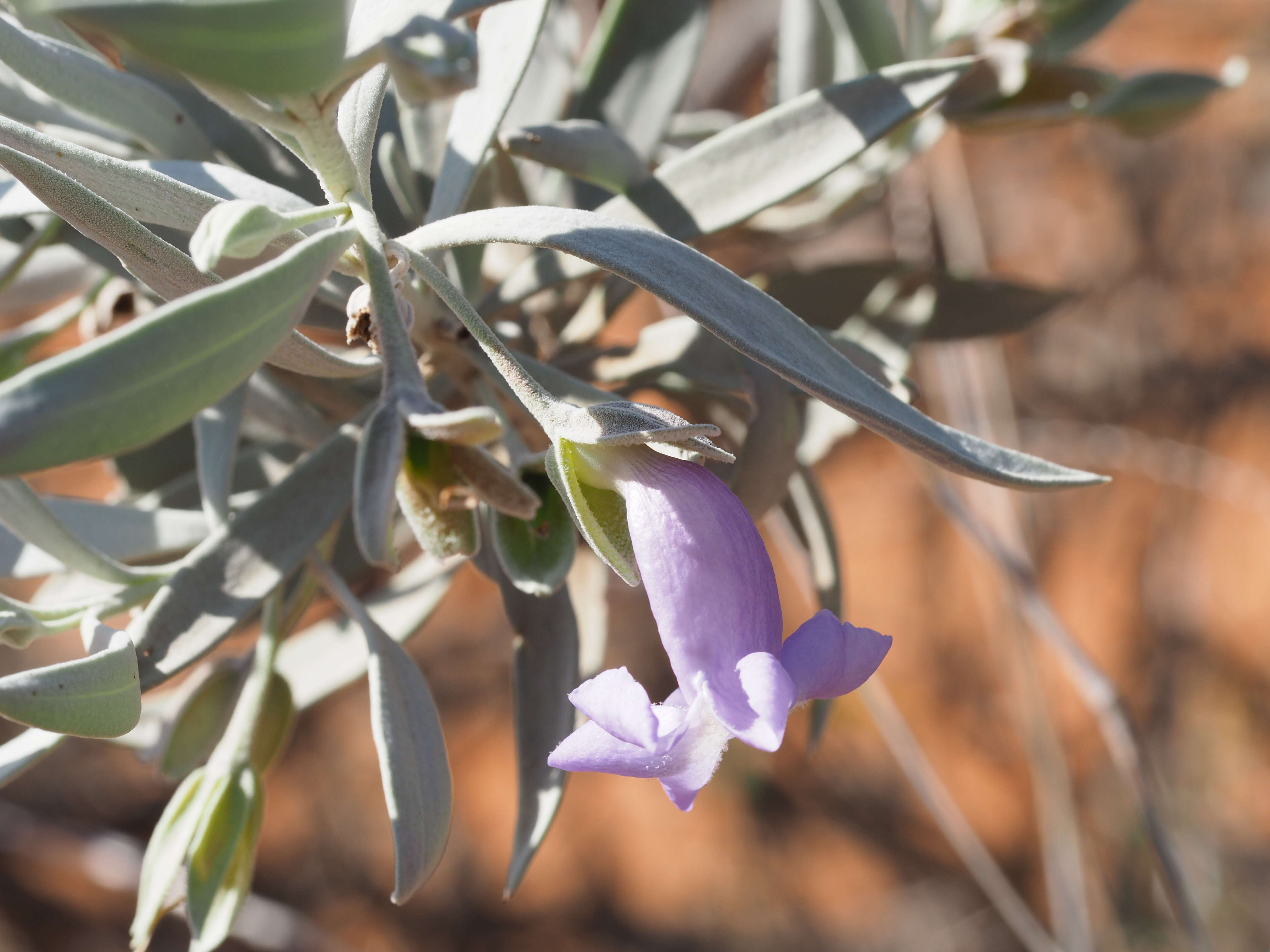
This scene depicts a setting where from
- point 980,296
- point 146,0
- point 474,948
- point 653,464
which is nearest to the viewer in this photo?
point 146,0

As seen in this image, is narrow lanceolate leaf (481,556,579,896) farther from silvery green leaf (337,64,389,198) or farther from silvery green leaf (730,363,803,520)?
silvery green leaf (337,64,389,198)

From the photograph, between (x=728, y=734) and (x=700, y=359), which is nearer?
(x=728, y=734)

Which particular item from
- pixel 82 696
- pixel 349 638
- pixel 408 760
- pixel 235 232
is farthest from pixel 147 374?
pixel 349 638

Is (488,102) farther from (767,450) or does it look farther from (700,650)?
(700,650)

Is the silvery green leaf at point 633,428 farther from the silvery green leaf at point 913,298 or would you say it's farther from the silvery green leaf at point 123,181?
the silvery green leaf at point 913,298

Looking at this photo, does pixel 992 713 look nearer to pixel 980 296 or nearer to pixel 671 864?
pixel 671 864

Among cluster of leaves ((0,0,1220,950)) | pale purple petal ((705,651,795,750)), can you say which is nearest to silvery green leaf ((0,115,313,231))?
cluster of leaves ((0,0,1220,950))

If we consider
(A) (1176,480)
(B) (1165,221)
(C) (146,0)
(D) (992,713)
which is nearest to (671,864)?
(D) (992,713)
